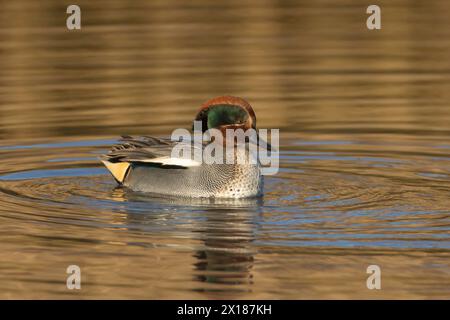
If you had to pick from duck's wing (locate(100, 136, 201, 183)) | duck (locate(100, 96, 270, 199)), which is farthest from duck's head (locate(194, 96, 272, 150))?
duck's wing (locate(100, 136, 201, 183))

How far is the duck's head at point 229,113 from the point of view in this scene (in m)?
11.7

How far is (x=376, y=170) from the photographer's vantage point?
12.8 metres

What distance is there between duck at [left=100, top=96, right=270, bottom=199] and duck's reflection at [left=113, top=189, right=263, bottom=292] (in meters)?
0.10

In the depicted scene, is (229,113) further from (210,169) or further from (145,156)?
(145,156)

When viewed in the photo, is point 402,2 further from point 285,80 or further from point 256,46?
point 285,80

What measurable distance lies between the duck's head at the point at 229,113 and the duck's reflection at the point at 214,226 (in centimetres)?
67

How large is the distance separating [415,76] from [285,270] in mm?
9368

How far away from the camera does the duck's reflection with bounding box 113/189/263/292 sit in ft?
30.0

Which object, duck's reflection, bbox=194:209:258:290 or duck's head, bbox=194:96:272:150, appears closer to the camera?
duck's reflection, bbox=194:209:258:290

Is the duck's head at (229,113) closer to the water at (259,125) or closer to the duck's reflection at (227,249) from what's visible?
the water at (259,125)

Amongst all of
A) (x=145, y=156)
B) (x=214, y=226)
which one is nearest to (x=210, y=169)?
(x=145, y=156)

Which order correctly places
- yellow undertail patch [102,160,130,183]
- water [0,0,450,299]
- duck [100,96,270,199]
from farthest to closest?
yellow undertail patch [102,160,130,183] < duck [100,96,270,199] < water [0,0,450,299]

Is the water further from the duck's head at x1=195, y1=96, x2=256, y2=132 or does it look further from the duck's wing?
the duck's head at x1=195, y1=96, x2=256, y2=132

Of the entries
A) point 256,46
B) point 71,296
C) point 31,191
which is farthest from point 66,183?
point 256,46
